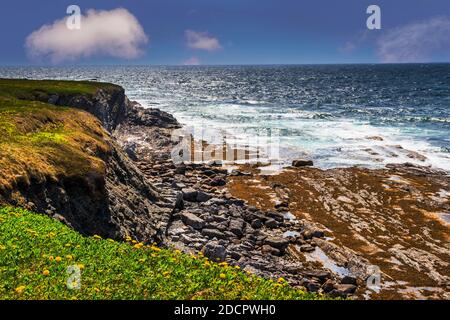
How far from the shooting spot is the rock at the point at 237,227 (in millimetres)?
26053

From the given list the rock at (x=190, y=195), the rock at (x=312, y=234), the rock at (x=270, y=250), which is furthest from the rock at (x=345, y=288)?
the rock at (x=190, y=195)

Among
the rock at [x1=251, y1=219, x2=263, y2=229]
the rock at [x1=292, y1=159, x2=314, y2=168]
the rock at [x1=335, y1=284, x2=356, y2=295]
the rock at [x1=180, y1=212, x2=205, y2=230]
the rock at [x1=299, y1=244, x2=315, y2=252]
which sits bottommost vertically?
the rock at [x1=335, y1=284, x2=356, y2=295]

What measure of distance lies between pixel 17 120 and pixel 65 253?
14590mm

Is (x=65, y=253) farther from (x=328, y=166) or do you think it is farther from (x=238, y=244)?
(x=328, y=166)

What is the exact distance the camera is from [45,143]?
810 inches

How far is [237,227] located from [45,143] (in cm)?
1253

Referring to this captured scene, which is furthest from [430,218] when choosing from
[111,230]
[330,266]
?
[111,230]

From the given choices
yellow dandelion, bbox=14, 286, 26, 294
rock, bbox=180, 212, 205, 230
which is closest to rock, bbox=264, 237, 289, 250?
rock, bbox=180, 212, 205, 230

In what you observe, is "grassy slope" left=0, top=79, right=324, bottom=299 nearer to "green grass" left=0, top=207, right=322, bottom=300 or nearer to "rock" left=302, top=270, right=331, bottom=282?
"green grass" left=0, top=207, right=322, bottom=300

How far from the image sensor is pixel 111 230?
18.8 m

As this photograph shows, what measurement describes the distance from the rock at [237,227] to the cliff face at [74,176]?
4181 millimetres

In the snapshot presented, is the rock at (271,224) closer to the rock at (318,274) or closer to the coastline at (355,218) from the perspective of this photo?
the coastline at (355,218)

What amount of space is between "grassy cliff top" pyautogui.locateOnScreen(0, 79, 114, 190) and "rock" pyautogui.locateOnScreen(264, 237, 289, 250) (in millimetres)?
10826

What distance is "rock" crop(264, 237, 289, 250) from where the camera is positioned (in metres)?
24.7
